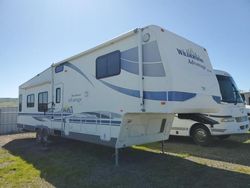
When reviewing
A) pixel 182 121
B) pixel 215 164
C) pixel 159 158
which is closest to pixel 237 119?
pixel 182 121

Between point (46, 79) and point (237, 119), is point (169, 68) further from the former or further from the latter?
point (46, 79)

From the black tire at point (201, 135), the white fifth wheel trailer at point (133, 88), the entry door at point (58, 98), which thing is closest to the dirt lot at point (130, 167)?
the black tire at point (201, 135)

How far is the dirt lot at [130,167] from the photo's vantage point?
16.5 ft

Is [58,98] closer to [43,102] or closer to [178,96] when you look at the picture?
[43,102]

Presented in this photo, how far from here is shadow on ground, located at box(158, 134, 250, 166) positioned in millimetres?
6859

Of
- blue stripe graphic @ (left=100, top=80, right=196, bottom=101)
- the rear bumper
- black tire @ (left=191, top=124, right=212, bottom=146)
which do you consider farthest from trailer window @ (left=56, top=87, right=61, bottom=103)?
the rear bumper

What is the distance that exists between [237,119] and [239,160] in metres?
2.17

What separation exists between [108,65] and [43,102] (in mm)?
4216

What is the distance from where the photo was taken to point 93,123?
6.77 meters

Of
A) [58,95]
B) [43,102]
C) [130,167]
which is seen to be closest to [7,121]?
[43,102]

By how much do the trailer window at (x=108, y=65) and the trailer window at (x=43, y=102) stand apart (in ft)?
11.1

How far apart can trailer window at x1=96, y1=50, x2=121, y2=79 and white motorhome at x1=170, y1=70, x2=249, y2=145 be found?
3.96 metres

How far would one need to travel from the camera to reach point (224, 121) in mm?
8227

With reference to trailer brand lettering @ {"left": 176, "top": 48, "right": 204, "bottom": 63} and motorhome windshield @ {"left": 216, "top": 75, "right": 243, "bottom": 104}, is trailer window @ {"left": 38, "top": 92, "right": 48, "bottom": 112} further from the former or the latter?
motorhome windshield @ {"left": 216, "top": 75, "right": 243, "bottom": 104}
